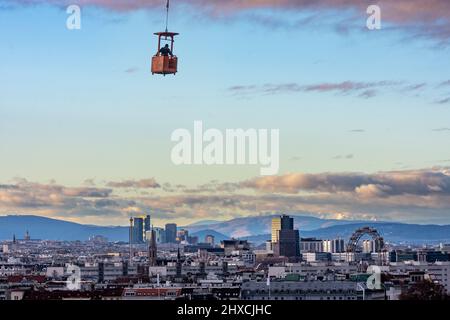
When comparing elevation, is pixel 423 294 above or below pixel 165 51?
below

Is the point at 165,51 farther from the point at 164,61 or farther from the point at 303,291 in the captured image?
the point at 303,291

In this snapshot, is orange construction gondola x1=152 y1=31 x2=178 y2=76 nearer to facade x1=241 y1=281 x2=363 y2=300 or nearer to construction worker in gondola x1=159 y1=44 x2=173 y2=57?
construction worker in gondola x1=159 y1=44 x2=173 y2=57

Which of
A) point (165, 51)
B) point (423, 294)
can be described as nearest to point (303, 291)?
point (423, 294)

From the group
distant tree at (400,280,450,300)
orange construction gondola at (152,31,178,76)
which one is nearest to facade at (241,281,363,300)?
distant tree at (400,280,450,300)

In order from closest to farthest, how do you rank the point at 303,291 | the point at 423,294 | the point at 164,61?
the point at 164,61 < the point at 423,294 < the point at 303,291

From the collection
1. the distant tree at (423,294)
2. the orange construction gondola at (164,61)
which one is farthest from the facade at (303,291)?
the orange construction gondola at (164,61)

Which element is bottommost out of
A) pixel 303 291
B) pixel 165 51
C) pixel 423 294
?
pixel 423 294

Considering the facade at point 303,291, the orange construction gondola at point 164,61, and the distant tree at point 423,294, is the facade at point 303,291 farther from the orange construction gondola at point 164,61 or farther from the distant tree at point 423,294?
the orange construction gondola at point 164,61

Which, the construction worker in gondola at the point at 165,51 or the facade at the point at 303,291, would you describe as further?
the facade at the point at 303,291

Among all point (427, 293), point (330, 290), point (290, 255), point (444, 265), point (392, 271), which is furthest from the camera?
point (290, 255)
